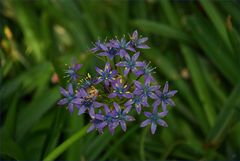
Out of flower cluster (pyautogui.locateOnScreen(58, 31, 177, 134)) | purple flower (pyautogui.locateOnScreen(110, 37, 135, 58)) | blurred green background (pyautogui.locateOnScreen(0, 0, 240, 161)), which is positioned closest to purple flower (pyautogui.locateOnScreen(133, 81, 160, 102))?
flower cluster (pyautogui.locateOnScreen(58, 31, 177, 134))

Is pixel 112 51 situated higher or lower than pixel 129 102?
higher

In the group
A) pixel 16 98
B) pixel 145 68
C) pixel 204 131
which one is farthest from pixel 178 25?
pixel 145 68

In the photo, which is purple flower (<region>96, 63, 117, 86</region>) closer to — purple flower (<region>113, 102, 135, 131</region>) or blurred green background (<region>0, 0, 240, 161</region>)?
purple flower (<region>113, 102, 135, 131</region>)

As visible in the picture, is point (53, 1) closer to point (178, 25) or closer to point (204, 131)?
point (178, 25)

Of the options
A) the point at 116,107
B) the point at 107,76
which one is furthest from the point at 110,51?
the point at 116,107

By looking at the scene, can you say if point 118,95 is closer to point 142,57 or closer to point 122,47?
point 122,47

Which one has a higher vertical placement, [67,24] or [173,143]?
[67,24]

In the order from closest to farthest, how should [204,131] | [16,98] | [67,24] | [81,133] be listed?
[81,133], [16,98], [204,131], [67,24]
